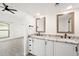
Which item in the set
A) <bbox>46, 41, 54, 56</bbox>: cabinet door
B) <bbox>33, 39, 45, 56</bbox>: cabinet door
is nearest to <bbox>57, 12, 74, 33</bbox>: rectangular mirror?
<bbox>46, 41, 54, 56</bbox>: cabinet door

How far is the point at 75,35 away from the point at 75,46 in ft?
0.98

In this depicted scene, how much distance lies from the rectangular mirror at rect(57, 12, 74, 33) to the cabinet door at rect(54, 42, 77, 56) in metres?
0.34

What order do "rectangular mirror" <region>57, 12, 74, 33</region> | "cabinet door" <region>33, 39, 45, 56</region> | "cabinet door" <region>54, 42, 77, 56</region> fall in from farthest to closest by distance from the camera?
"cabinet door" <region>33, 39, 45, 56</region> < "rectangular mirror" <region>57, 12, 74, 33</region> < "cabinet door" <region>54, 42, 77, 56</region>

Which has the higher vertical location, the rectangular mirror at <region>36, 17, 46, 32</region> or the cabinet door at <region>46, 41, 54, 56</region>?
the rectangular mirror at <region>36, 17, 46, 32</region>

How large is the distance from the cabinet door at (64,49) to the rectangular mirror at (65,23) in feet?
1.12

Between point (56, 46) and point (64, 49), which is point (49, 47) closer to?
point (56, 46)

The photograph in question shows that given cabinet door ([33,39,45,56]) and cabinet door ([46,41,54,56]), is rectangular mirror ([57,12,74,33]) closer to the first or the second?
cabinet door ([46,41,54,56])

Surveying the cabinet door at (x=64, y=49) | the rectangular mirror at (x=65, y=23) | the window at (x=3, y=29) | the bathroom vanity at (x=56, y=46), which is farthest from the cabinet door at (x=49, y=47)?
the window at (x=3, y=29)

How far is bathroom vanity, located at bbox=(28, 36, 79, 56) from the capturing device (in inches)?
74.4

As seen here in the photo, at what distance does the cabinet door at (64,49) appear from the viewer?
1.88 metres

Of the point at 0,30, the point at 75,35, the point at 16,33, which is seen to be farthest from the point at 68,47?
the point at 0,30

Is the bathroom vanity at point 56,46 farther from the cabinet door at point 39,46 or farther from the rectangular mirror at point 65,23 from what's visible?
the rectangular mirror at point 65,23

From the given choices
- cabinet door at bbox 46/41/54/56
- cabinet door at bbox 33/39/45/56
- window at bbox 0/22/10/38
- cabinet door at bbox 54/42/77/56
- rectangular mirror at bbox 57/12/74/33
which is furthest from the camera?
cabinet door at bbox 33/39/45/56

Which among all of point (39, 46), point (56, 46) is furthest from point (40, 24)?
point (39, 46)
